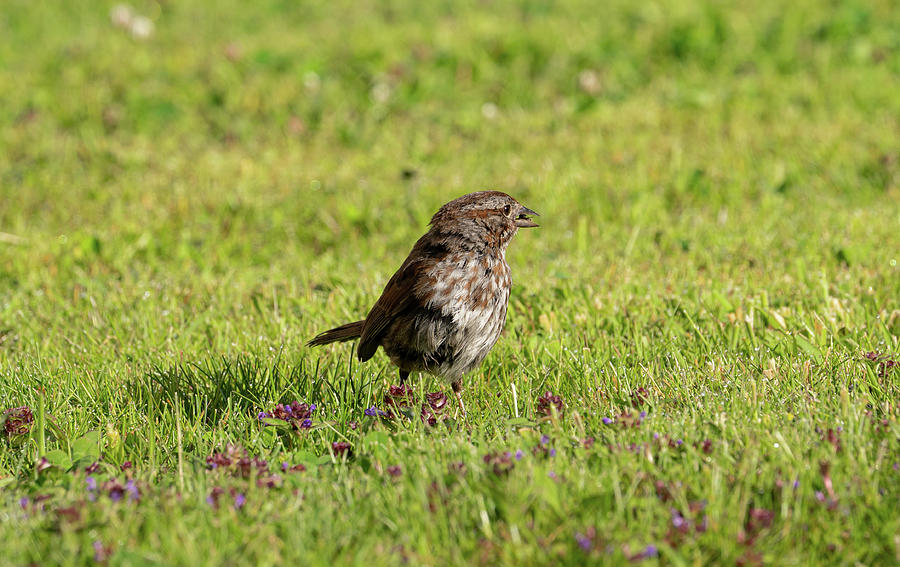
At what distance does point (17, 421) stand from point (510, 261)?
3.90m

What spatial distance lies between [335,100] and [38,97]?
10.5ft

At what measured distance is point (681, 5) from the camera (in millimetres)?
11859

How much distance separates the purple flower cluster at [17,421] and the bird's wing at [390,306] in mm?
1485

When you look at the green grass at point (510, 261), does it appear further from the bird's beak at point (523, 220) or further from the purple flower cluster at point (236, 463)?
the bird's beak at point (523, 220)

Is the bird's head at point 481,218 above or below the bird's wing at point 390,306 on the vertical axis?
above

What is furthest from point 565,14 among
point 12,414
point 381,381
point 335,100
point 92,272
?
point 12,414

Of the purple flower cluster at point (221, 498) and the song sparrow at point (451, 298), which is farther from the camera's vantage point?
the song sparrow at point (451, 298)

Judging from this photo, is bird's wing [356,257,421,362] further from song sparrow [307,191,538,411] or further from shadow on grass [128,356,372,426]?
shadow on grass [128,356,372,426]

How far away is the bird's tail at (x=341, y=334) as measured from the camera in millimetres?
4914

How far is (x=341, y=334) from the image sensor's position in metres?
4.94

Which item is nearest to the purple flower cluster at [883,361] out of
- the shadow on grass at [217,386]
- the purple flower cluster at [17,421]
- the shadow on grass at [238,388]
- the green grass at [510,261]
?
the green grass at [510,261]

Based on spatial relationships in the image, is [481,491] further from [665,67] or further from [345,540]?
[665,67]

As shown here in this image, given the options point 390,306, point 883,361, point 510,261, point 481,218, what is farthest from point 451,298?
point 510,261

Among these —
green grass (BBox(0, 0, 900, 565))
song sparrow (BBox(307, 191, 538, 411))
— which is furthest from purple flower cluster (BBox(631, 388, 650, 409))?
song sparrow (BBox(307, 191, 538, 411))
